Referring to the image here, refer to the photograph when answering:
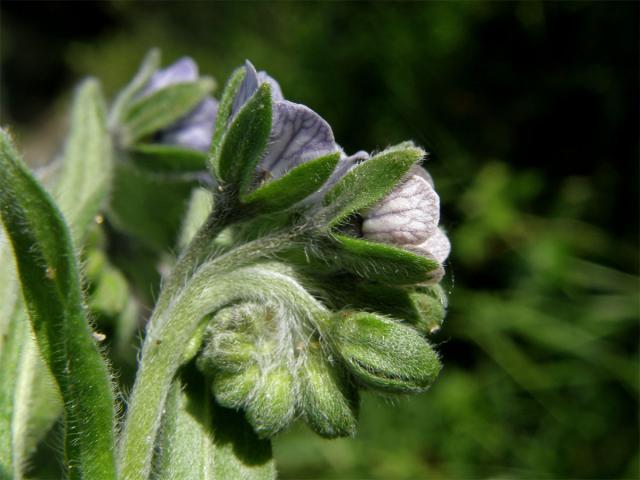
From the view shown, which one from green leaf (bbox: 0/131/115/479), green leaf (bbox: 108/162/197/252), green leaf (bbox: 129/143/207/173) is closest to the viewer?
green leaf (bbox: 0/131/115/479)

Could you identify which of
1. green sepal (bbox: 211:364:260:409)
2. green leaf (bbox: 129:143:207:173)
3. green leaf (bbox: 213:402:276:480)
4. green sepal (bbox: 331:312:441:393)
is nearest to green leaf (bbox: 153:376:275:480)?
green leaf (bbox: 213:402:276:480)

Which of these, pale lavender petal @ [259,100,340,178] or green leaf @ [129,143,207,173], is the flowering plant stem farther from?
green leaf @ [129,143,207,173]

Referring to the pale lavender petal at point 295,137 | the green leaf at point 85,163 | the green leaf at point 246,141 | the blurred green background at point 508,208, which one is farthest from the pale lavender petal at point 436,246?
the blurred green background at point 508,208

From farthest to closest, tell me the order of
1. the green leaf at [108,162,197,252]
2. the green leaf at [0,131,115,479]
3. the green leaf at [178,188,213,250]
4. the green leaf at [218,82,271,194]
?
1. the green leaf at [108,162,197,252]
2. the green leaf at [178,188,213,250]
3. the green leaf at [218,82,271,194]
4. the green leaf at [0,131,115,479]

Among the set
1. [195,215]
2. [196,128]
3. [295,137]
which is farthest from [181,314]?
[196,128]

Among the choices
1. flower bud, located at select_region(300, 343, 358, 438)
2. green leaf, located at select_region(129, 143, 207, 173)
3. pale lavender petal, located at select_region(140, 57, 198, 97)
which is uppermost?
pale lavender petal, located at select_region(140, 57, 198, 97)

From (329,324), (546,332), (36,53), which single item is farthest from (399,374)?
(36,53)

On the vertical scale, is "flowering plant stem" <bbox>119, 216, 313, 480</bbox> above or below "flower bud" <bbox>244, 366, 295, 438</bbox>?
above
